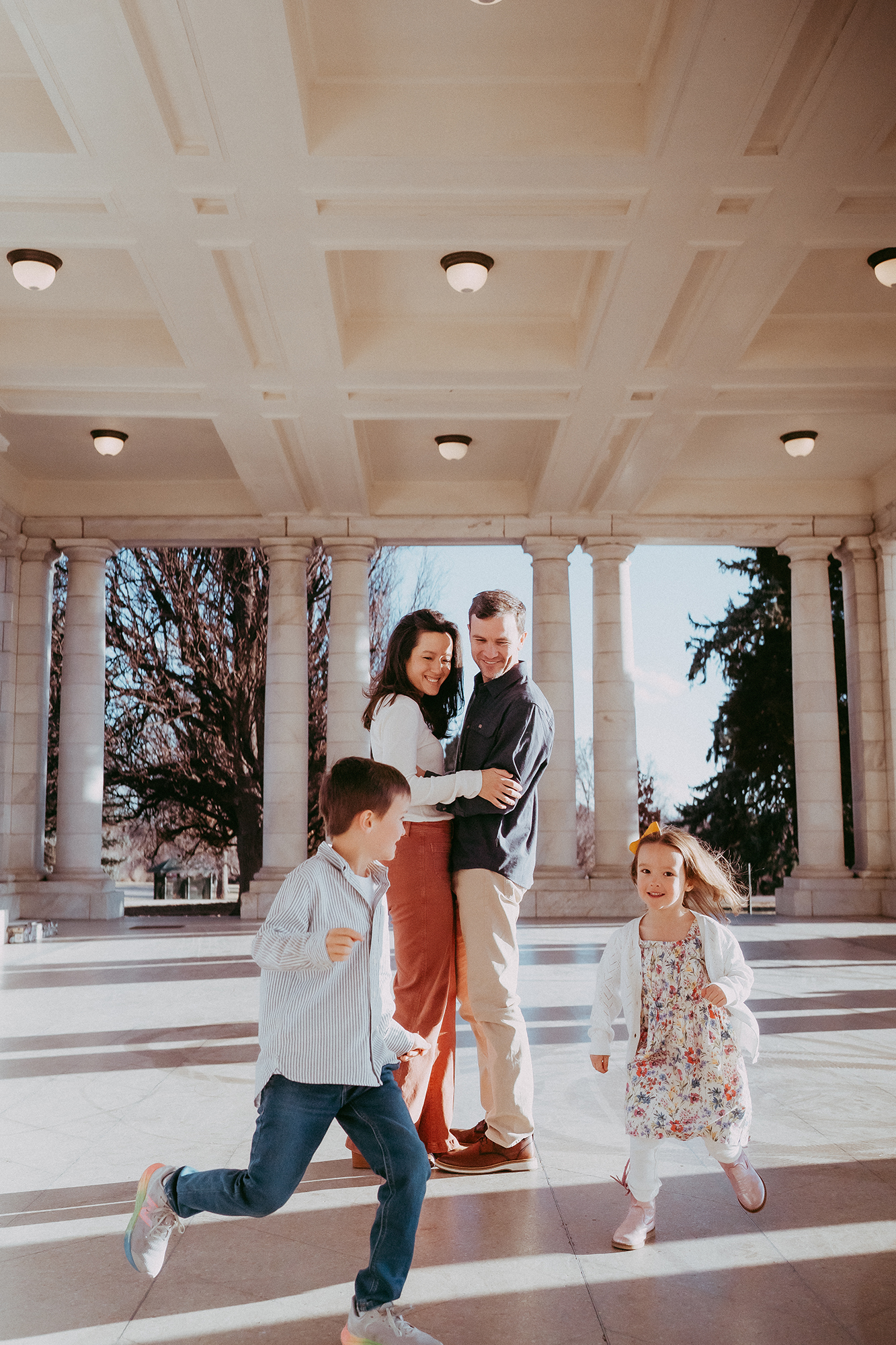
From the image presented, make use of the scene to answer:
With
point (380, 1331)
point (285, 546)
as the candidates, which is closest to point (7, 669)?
point (285, 546)

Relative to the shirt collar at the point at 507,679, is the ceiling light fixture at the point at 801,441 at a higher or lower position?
higher

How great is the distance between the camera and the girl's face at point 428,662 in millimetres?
4801

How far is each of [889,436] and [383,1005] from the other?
15.8m

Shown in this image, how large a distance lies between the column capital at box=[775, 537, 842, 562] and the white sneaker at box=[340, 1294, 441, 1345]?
17.4 m

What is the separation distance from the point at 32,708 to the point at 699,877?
16.5 m

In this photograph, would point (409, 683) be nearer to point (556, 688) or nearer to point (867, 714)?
point (556, 688)

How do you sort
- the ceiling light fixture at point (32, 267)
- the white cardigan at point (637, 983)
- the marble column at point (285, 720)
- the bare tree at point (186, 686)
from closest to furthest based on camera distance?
the white cardigan at point (637, 983) → the ceiling light fixture at point (32, 267) → the marble column at point (285, 720) → the bare tree at point (186, 686)

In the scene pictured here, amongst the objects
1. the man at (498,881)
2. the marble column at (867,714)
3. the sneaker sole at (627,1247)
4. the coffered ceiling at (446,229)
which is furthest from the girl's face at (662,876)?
the marble column at (867,714)

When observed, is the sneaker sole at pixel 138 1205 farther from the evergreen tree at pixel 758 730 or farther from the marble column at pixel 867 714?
the evergreen tree at pixel 758 730

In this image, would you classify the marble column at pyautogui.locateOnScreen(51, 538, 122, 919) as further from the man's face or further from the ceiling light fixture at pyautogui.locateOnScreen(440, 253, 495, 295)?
the man's face

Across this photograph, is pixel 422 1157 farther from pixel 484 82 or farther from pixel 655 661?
pixel 655 661

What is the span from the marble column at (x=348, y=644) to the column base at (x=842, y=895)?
7778 millimetres

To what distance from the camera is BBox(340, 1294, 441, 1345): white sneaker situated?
9.66 feet

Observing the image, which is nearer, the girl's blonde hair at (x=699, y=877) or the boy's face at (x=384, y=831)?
the boy's face at (x=384, y=831)
